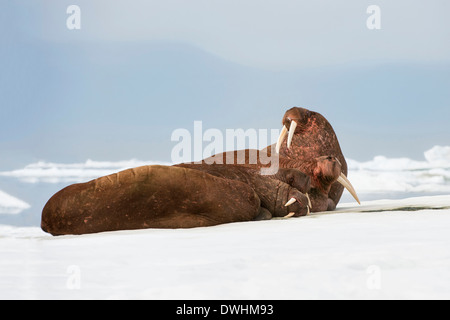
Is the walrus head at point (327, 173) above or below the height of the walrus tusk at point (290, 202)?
above

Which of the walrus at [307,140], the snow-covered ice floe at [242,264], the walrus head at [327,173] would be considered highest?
the walrus at [307,140]

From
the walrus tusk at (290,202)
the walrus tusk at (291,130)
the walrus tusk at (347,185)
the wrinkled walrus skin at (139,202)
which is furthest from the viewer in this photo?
the walrus tusk at (291,130)

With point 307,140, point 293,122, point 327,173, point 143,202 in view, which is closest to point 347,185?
point 327,173

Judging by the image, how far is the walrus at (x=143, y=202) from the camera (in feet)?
19.2

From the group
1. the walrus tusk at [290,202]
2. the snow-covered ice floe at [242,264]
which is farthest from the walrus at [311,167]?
the snow-covered ice floe at [242,264]

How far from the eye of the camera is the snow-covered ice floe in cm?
283

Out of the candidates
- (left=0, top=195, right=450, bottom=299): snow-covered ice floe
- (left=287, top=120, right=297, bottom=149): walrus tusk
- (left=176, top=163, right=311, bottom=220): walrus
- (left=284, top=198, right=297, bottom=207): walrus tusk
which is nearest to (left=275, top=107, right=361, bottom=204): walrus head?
(left=287, top=120, right=297, bottom=149): walrus tusk

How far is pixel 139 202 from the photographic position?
19.2 ft

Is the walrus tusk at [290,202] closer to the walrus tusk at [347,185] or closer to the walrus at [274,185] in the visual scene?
the walrus at [274,185]

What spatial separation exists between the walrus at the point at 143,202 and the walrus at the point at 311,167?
1.05m

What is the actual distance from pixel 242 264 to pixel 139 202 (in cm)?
263

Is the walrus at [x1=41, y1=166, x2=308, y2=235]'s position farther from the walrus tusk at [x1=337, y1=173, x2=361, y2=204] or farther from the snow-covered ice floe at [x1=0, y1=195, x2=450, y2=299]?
the walrus tusk at [x1=337, y1=173, x2=361, y2=204]

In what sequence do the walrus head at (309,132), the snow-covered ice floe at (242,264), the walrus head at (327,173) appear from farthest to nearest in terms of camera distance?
the walrus head at (309,132), the walrus head at (327,173), the snow-covered ice floe at (242,264)
